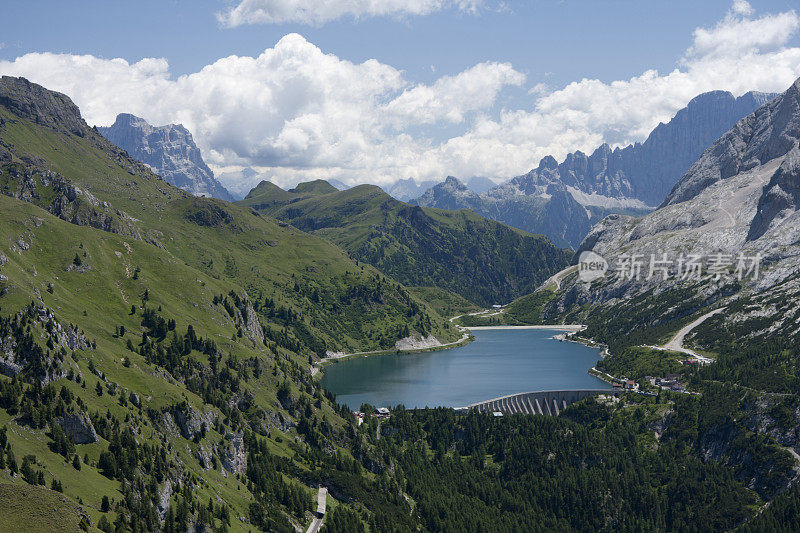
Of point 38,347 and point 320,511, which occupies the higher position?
point 38,347

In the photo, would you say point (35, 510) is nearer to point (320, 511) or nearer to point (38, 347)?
point (38, 347)

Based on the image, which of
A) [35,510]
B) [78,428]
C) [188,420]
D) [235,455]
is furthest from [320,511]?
[35,510]

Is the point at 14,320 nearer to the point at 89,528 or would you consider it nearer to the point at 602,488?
the point at 89,528

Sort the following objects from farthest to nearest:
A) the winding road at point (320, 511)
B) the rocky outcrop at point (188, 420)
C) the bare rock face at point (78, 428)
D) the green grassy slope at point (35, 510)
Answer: the rocky outcrop at point (188, 420) < the winding road at point (320, 511) < the bare rock face at point (78, 428) < the green grassy slope at point (35, 510)

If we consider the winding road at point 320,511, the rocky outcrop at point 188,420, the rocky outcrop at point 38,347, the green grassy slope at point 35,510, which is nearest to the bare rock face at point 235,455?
the rocky outcrop at point 188,420

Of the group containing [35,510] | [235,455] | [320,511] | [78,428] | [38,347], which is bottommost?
[320,511]

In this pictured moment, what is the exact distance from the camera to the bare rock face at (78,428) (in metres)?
127

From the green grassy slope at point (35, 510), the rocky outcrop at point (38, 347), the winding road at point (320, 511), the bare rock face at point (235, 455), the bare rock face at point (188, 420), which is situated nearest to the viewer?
the green grassy slope at point (35, 510)

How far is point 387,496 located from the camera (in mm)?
172125

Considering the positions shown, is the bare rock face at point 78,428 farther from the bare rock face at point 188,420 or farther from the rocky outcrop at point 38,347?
the bare rock face at point 188,420

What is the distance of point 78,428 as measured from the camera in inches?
5034

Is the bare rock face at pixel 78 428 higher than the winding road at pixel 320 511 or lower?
higher

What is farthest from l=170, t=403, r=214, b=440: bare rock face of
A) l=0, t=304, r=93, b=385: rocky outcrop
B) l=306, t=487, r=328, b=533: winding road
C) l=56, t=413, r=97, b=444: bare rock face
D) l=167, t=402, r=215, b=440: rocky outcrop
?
l=306, t=487, r=328, b=533: winding road

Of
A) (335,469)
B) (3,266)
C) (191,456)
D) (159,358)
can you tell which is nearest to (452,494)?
(335,469)
